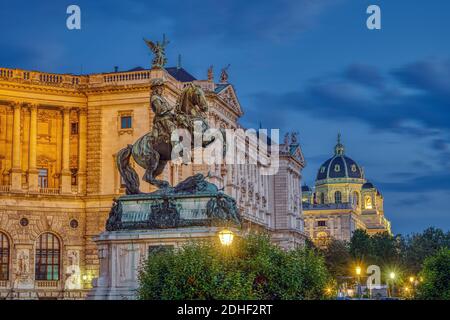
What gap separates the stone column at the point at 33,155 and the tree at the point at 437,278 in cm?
4467

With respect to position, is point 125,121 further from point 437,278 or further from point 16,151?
point 437,278

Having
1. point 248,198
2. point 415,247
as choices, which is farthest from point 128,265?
point 415,247

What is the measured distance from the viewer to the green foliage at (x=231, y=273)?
25.1 meters

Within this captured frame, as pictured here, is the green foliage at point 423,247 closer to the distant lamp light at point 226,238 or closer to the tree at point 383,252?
the tree at point 383,252

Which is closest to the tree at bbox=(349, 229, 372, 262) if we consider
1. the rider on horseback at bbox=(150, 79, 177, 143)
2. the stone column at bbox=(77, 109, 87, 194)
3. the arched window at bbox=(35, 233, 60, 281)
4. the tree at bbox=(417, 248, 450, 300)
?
the stone column at bbox=(77, 109, 87, 194)

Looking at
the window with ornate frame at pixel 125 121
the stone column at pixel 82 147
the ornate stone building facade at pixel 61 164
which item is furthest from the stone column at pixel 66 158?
the window with ornate frame at pixel 125 121

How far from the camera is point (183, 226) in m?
31.8

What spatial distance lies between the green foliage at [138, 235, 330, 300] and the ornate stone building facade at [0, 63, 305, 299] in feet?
161

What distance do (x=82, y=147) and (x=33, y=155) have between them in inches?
183

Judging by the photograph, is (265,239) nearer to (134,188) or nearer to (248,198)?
(134,188)

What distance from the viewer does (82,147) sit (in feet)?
270

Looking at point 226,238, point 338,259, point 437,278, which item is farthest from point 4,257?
point 338,259
